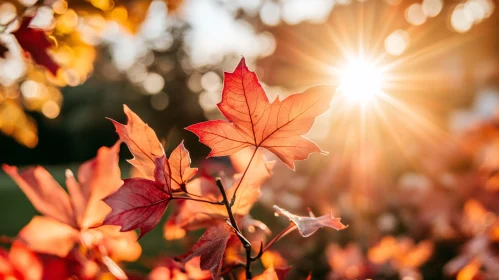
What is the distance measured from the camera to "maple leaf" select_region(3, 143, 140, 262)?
24.5 inches

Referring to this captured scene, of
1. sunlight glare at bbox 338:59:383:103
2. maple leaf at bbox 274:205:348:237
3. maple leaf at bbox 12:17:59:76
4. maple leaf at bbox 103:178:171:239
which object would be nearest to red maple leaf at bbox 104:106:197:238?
maple leaf at bbox 103:178:171:239

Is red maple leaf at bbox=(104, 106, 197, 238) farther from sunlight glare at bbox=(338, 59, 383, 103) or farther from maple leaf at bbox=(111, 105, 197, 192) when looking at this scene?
sunlight glare at bbox=(338, 59, 383, 103)

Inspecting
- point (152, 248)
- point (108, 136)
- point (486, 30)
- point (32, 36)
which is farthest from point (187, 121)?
point (32, 36)

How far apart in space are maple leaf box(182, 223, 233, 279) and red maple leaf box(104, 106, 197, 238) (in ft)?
0.17

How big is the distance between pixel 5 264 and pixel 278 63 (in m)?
4.49

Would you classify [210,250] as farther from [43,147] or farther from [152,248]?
[43,147]

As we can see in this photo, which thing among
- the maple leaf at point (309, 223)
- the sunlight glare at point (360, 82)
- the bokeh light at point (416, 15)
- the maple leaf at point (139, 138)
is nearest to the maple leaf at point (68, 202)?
the maple leaf at point (139, 138)

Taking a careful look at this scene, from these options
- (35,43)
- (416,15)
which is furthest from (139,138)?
(416,15)

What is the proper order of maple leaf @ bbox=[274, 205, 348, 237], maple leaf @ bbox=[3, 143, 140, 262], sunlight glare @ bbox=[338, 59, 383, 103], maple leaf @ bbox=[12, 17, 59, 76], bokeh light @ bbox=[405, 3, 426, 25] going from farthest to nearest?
bokeh light @ bbox=[405, 3, 426, 25] → sunlight glare @ bbox=[338, 59, 383, 103] → maple leaf @ bbox=[12, 17, 59, 76] → maple leaf @ bbox=[3, 143, 140, 262] → maple leaf @ bbox=[274, 205, 348, 237]

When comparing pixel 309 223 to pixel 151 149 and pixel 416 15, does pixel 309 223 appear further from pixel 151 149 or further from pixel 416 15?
pixel 416 15

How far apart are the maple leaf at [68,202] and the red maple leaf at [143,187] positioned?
0.16 metres

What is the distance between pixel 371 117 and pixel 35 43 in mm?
2896

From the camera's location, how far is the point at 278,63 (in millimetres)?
4938

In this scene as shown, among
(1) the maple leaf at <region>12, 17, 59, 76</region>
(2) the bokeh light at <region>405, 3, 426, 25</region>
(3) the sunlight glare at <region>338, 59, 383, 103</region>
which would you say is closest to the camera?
(1) the maple leaf at <region>12, 17, 59, 76</region>
